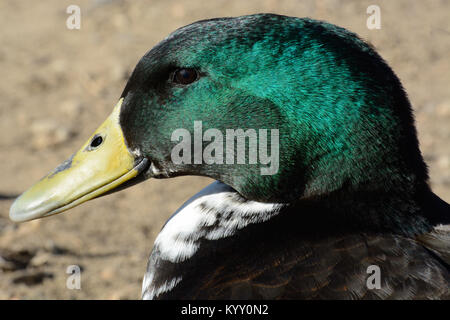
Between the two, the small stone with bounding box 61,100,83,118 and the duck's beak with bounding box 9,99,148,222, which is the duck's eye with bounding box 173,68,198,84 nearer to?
the duck's beak with bounding box 9,99,148,222

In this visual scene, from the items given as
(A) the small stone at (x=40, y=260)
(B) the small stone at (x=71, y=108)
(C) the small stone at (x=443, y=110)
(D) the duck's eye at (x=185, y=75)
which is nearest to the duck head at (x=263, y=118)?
(D) the duck's eye at (x=185, y=75)

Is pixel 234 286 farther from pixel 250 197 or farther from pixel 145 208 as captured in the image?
pixel 145 208

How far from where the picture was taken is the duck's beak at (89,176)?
238 centimetres

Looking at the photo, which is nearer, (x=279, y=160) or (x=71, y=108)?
(x=279, y=160)

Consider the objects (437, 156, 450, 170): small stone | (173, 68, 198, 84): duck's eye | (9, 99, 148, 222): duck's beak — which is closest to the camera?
(173, 68, 198, 84): duck's eye

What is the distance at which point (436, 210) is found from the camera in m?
2.32

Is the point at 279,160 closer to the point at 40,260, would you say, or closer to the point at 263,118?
the point at 263,118

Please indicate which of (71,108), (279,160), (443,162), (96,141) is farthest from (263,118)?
(71,108)

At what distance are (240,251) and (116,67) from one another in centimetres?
361

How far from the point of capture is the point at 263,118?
2244mm

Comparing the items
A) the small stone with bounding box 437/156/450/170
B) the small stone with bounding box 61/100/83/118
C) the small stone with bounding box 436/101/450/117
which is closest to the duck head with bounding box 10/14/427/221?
the small stone with bounding box 437/156/450/170

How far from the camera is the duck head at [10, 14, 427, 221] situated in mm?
2166

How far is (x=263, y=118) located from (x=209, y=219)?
1.34 ft

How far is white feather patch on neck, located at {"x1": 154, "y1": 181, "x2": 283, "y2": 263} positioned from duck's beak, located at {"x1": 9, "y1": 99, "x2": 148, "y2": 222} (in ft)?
0.81
